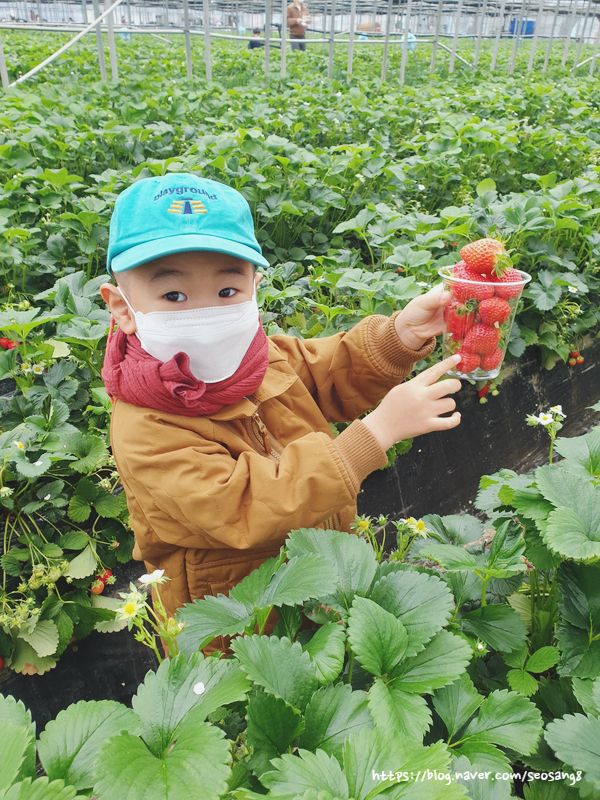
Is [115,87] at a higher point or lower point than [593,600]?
lower

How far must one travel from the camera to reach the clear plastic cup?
5.31 ft

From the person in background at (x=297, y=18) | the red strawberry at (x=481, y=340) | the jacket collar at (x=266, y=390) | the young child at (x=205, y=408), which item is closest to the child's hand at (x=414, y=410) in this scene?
the young child at (x=205, y=408)

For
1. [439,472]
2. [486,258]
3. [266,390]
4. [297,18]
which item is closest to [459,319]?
[486,258]

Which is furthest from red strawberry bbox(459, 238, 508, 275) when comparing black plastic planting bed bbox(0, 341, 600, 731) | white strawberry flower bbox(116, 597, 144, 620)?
A: black plastic planting bed bbox(0, 341, 600, 731)

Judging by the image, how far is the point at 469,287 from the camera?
1629 mm

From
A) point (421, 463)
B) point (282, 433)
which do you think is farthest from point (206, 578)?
point (421, 463)

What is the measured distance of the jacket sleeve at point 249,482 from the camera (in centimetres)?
142

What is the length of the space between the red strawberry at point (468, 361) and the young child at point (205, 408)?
0.58 ft

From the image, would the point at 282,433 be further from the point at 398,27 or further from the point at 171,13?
the point at 171,13

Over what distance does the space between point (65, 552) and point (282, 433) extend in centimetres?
93

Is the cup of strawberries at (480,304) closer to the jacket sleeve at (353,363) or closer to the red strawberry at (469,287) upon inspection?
the red strawberry at (469,287)

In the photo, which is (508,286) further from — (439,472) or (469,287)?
(439,472)

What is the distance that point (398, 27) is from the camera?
96.8 ft

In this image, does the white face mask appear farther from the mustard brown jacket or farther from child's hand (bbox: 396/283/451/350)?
child's hand (bbox: 396/283/451/350)
